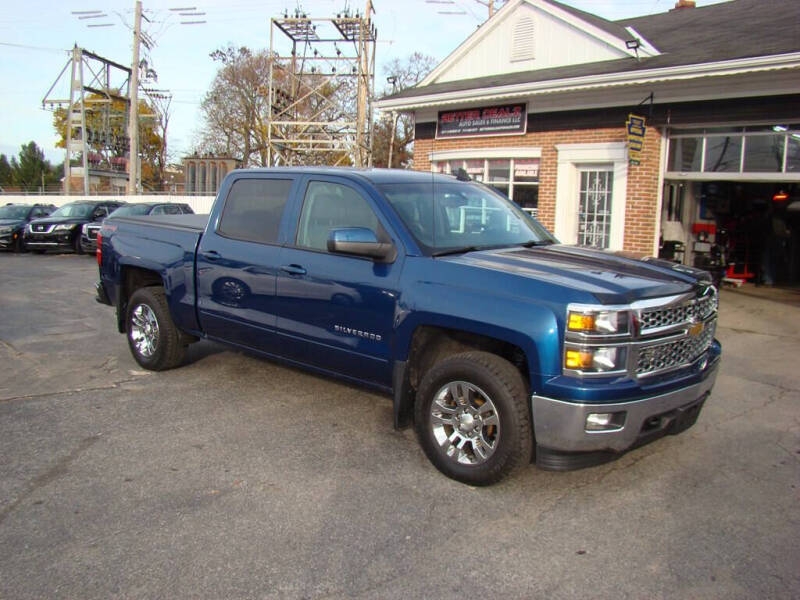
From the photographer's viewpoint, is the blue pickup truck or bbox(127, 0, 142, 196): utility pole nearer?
the blue pickup truck

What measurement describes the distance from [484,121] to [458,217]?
28.6 ft

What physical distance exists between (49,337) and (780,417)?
7.86 m

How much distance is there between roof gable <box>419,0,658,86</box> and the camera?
39.2 ft

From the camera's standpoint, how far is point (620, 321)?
11.8 ft

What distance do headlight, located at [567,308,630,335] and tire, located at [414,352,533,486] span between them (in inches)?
19.2

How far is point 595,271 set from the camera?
404cm

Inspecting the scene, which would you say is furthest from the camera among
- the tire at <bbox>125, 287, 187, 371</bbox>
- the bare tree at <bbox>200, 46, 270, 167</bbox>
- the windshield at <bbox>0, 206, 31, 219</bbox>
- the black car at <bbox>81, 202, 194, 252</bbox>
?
the bare tree at <bbox>200, 46, 270, 167</bbox>

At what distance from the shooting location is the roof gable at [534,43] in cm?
1195

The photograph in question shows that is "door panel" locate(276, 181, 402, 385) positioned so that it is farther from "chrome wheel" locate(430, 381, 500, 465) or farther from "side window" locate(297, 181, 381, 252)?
"chrome wheel" locate(430, 381, 500, 465)

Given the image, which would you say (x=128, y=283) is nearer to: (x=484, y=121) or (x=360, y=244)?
(x=360, y=244)

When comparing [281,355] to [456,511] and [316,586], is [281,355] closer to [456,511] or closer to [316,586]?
[456,511]

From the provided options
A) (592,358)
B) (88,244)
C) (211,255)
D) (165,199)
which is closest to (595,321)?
(592,358)

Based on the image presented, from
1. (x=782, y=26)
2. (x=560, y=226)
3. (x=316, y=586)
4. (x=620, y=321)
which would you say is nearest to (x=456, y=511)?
(x=316, y=586)

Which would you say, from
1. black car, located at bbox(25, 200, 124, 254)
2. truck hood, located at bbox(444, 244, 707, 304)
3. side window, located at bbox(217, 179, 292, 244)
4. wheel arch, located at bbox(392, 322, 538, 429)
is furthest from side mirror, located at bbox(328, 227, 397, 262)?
black car, located at bbox(25, 200, 124, 254)
